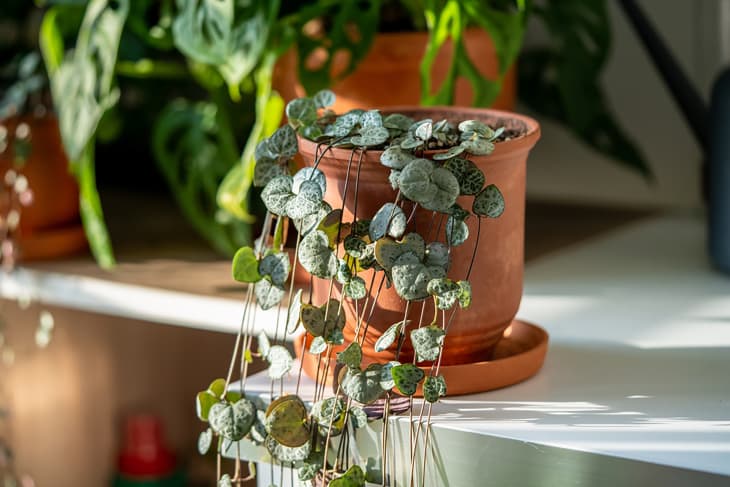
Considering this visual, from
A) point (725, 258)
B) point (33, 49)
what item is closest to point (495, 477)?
point (725, 258)

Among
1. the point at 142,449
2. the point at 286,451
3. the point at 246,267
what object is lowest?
the point at 142,449

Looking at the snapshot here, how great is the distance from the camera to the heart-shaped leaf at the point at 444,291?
61 centimetres

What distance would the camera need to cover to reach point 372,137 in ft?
2.12

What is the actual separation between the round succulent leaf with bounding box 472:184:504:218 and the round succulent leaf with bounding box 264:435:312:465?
18 centimetres

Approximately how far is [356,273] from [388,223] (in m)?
0.04

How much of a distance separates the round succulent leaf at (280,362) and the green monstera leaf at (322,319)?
23mm

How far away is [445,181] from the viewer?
0.61 m

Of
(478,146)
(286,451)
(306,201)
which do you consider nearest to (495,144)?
(478,146)

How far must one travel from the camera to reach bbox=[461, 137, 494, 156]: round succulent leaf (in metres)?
0.63

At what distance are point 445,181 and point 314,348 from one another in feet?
0.43

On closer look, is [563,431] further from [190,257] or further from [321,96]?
[190,257]

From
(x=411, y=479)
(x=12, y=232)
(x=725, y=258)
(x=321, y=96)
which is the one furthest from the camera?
(x=12, y=232)

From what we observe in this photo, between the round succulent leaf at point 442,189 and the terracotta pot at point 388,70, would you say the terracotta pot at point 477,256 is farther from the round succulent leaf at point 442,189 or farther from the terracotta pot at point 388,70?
the terracotta pot at point 388,70

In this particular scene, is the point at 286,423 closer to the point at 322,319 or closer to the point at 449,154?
the point at 322,319
